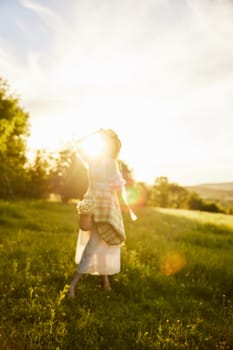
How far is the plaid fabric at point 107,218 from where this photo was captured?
22.5 ft

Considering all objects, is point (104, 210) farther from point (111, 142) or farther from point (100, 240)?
point (111, 142)

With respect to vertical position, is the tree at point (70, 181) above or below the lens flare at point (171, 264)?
above

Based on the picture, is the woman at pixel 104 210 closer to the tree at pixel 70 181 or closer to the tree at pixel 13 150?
the tree at pixel 13 150

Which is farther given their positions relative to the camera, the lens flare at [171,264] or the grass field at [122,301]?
the lens flare at [171,264]

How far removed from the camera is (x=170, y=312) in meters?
6.25

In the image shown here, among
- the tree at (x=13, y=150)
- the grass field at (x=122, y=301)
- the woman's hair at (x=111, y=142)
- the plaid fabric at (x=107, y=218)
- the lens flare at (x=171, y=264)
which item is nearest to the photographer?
the grass field at (x=122, y=301)

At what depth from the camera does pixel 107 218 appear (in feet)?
22.4

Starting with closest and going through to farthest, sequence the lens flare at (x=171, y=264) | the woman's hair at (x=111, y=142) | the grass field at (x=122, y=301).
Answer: the grass field at (x=122, y=301) → the woman's hair at (x=111, y=142) → the lens flare at (x=171, y=264)

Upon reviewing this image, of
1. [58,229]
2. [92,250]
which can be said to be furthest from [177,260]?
[58,229]

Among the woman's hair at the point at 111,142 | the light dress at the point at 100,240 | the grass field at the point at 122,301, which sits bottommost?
the grass field at the point at 122,301

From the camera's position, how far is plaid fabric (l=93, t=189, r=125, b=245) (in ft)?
A: 22.5

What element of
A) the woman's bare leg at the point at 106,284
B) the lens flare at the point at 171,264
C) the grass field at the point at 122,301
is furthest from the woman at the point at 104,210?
the lens flare at the point at 171,264

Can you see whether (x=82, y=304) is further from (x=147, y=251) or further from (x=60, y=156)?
(x=60, y=156)

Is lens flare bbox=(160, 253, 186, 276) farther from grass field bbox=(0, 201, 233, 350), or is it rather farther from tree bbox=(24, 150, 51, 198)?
tree bbox=(24, 150, 51, 198)
